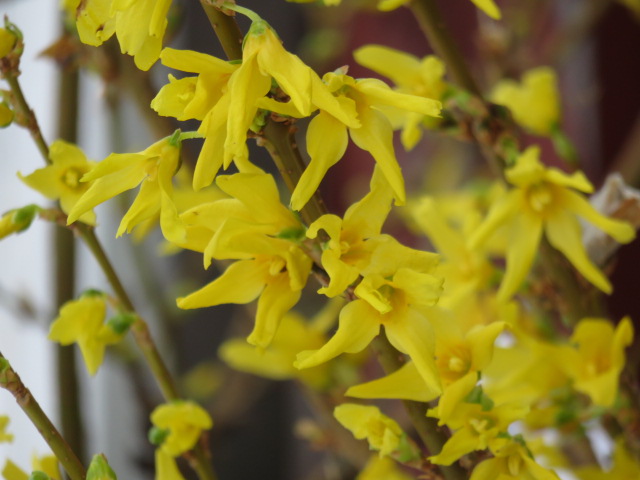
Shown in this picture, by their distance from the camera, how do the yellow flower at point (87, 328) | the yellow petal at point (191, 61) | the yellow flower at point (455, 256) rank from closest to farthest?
the yellow petal at point (191, 61)
the yellow flower at point (87, 328)
the yellow flower at point (455, 256)

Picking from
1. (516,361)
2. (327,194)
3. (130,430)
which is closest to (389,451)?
(516,361)

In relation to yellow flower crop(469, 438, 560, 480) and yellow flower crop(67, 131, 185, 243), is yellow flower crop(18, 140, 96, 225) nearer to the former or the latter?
yellow flower crop(67, 131, 185, 243)

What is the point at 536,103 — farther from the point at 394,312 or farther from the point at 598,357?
the point at 394,312

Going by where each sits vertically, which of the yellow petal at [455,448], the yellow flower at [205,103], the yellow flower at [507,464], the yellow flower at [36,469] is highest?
the yellow flower at [205,103]

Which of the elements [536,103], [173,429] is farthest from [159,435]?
[536,103]

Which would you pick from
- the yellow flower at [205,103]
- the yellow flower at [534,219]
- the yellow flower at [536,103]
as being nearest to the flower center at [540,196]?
the yellow flower at [534,219]

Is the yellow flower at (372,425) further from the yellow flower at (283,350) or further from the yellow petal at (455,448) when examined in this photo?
the yellow flower at (283,350)

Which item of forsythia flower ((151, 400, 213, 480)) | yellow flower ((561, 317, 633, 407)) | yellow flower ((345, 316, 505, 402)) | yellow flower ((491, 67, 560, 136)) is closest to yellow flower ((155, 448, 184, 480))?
forsythia flower ((151, 400, 213, 480))

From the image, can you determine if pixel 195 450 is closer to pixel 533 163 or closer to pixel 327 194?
pixel 533 163
